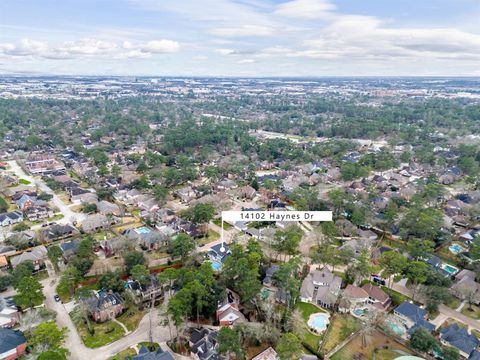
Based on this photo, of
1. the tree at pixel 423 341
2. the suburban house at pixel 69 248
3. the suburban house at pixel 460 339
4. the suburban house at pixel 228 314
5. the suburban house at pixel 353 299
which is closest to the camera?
the tree at pixel 423 341

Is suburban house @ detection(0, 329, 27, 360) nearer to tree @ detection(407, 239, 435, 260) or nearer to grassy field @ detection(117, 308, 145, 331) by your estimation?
grassy field @ detection(117, 308, 145, 331)

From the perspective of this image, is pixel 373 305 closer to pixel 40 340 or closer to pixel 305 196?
pixel 305 196

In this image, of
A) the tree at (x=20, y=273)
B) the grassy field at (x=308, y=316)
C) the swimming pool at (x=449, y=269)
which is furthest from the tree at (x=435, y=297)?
the tree at (x=20, y=273)

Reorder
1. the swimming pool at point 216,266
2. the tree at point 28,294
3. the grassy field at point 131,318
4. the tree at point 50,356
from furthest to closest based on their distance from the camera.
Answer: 1. the swimming pool at point 216,266
2. the grassy field at point 131,318
3. the tree at point 28,294
4. the tree at point 50,356

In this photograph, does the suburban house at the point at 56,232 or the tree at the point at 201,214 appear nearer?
the suburban house at the point at 56,232

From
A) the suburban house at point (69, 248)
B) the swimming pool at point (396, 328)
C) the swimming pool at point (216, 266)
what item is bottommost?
the swimming pool at point (396, 328)

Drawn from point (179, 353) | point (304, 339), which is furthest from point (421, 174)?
point (179, 353)

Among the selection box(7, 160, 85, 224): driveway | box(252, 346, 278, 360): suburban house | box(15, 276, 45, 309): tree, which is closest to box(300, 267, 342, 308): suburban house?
box(252, 346, 278, 360): suburban house

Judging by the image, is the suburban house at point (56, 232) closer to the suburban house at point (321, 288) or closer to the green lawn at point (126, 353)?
the green lawn at point (126, 353)

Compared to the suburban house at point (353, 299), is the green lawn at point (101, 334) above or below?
below
